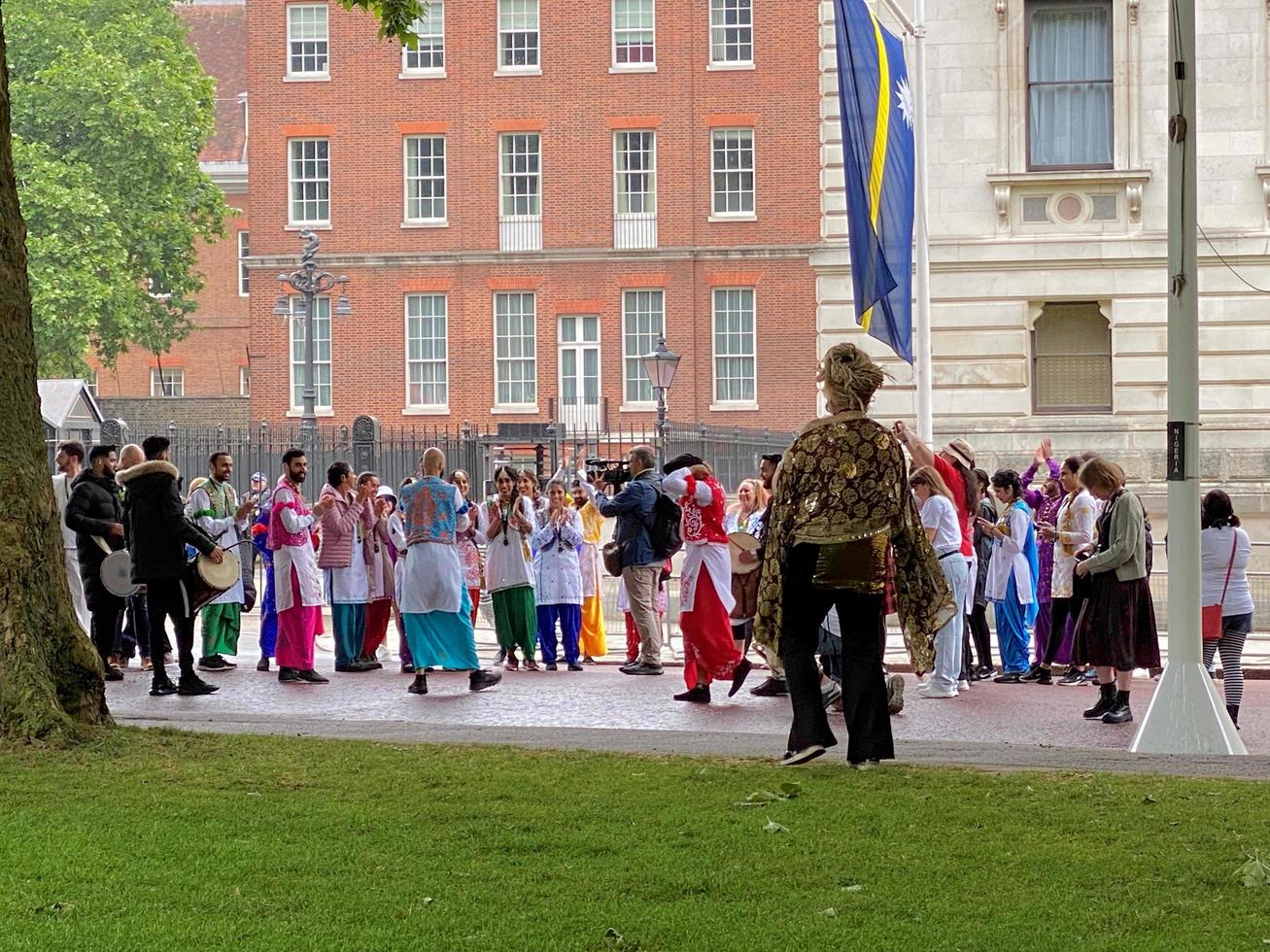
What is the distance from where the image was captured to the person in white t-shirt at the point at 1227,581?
42.8ft

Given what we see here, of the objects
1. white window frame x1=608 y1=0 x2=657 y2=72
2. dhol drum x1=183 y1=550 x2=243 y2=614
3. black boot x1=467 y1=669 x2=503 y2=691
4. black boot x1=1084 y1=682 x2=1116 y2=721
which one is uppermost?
white window frame x1=608 y1=0 x2=657 y2=72

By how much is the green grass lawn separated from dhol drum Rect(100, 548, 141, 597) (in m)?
6.03

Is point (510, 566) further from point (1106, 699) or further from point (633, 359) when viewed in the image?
point (633, 359)

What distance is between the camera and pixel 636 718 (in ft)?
44.0

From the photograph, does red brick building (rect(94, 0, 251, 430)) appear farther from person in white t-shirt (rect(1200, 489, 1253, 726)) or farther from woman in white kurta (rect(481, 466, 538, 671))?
person in white t-shirt (rect(1200, 489, 1253, 726))

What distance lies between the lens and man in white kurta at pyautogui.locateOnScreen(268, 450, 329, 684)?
16.6 meters

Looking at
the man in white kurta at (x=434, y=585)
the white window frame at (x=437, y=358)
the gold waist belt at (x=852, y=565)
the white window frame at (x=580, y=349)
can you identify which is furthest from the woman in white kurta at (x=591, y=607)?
the white window frame at (x=437, y=358)

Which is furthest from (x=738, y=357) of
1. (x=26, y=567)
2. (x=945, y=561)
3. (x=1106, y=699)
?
(x=26, y=567)

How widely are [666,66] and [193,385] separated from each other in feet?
90.3

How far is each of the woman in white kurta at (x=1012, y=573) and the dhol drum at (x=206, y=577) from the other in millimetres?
6553

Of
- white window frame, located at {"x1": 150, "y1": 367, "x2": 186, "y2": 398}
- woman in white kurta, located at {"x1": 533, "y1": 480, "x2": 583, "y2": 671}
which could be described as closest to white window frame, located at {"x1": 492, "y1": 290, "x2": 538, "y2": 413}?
white window frame, located at {"x1": 150, "y1": 367, "x2": 186, "y2": 398}

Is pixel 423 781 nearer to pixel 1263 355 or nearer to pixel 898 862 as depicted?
pixel 898 862

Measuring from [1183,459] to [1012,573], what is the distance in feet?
20.5

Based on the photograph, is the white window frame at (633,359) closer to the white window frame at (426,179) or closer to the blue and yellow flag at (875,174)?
the white window frame at (426,179)
